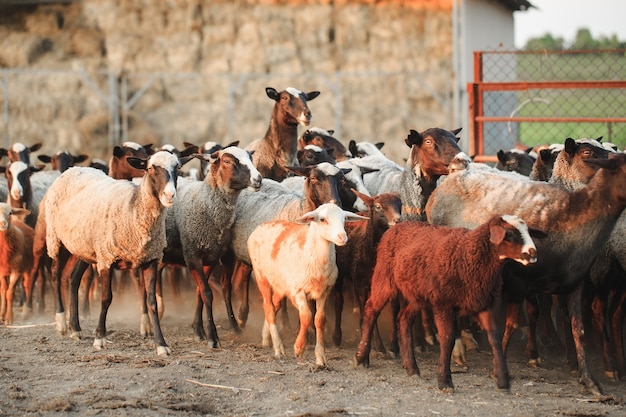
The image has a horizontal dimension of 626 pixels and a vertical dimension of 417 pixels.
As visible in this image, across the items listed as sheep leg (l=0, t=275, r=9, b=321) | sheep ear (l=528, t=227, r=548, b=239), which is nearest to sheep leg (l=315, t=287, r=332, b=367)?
sheep ear (l=528, t=227, r=548, b=239)

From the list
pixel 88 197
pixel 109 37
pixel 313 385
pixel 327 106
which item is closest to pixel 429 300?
pixel 313 385

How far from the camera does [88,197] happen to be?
1097 centimetres

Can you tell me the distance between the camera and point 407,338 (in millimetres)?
9141

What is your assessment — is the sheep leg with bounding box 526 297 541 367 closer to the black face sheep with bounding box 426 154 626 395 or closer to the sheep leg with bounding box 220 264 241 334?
the black face sheep with bounding box 426 154 626 395

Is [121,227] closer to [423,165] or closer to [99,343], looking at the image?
[99,343]

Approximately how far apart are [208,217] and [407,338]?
Result: 282 cm

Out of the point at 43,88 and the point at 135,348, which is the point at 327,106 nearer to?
the point at 43,88

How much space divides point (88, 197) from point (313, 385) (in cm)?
372

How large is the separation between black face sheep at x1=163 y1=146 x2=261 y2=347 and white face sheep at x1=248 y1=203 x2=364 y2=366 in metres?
0.88

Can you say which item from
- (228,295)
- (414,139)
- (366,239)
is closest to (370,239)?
(366,239)

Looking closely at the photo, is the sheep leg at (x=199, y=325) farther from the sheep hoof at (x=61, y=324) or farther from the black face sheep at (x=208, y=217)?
the sheep hoof at (x=61, y=324)

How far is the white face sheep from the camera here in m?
9.31

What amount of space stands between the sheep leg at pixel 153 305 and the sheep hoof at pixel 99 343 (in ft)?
1.79

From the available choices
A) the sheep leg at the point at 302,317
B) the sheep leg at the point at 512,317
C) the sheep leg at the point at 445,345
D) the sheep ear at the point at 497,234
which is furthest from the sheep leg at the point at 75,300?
the sheep ear at the point at 497,234
